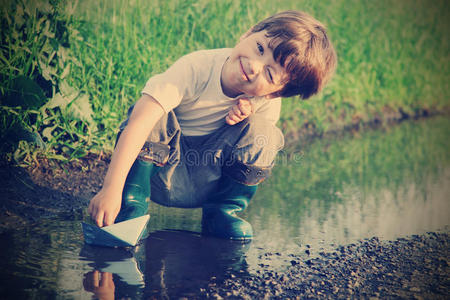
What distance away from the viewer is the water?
6.47 feet

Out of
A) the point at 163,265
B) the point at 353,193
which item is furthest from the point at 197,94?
the point at 353,193

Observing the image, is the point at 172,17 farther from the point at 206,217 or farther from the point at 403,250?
the point at 403,250

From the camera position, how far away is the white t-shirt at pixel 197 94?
230 centimetres

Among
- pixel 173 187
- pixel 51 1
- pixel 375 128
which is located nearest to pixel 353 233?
pixel 173 187

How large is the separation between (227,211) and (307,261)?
1.46 ft

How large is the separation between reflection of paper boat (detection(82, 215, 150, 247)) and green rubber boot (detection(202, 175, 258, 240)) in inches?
15.5

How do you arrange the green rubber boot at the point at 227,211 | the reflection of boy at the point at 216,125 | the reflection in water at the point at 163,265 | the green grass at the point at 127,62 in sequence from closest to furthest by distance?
the reflection in water at the point at 163,265 → the reflection of boy at the point at 216,125 → the green rubber boot at the point at 227,211 → the green grass at the point at 127,62

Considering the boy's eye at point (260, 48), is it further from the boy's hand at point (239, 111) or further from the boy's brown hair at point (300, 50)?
the boy's hand at point (239, 111)

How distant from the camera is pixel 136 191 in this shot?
8.01 ft

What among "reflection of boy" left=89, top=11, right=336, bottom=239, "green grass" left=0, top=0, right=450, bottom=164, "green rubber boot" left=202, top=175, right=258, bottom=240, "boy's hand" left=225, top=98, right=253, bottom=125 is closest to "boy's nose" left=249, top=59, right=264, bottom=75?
"reflection of boy" left=89, top=11, right=336, bottom=239

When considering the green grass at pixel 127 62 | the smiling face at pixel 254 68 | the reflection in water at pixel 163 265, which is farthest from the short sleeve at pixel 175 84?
the green grass at pixel 127 62

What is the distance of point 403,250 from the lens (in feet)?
8.07

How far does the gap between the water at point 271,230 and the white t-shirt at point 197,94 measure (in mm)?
488

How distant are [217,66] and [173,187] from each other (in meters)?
0.58
